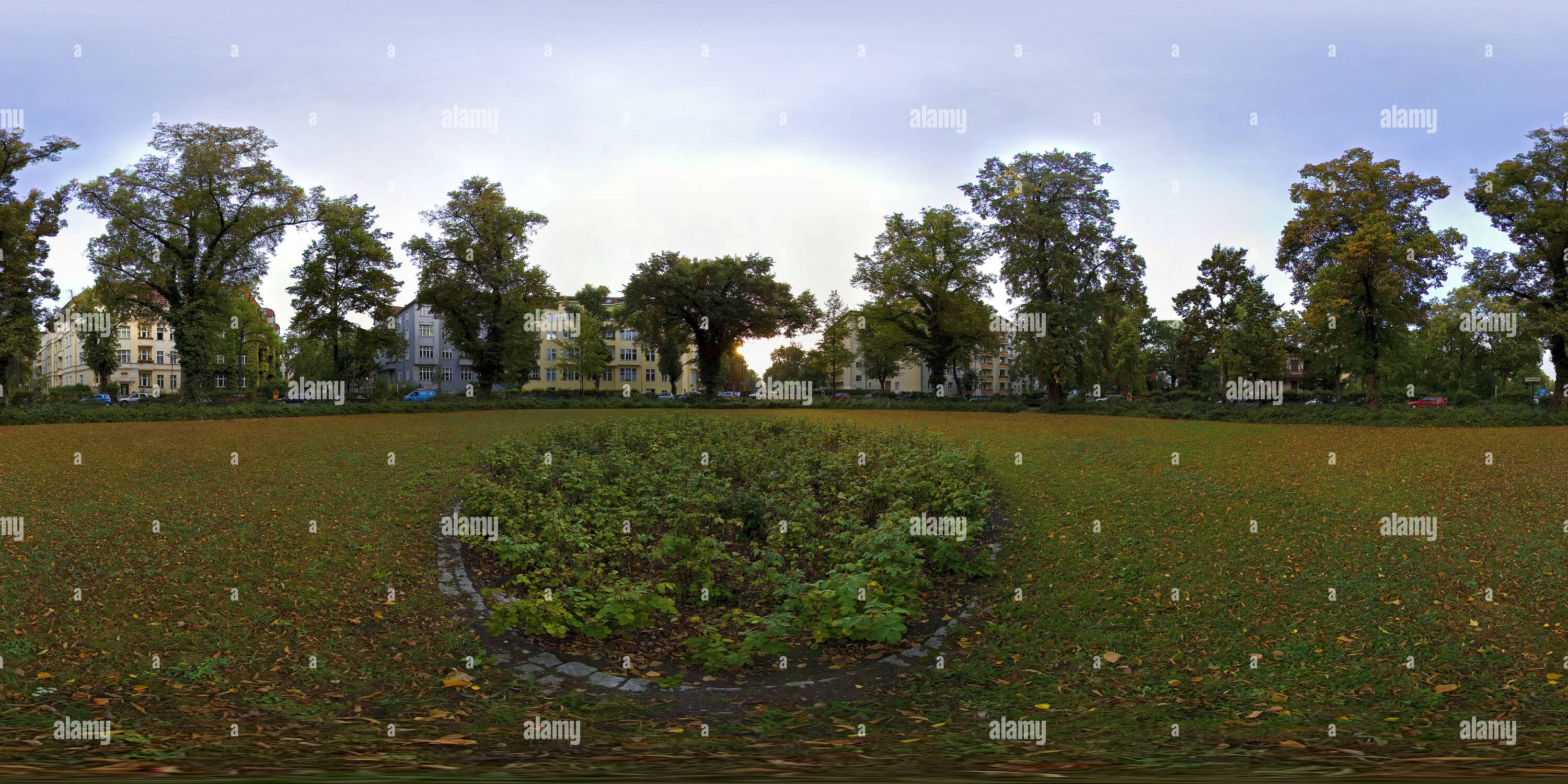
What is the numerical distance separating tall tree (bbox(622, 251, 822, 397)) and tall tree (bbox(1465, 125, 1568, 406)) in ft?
127

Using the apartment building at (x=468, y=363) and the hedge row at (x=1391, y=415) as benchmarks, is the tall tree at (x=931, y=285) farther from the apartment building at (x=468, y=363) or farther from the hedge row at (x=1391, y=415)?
the apartment building at (x=468, y=363)

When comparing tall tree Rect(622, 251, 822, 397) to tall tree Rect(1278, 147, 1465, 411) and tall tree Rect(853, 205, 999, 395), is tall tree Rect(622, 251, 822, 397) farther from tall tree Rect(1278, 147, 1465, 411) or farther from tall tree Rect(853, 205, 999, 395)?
tall tree Rect(1278, 147, 1465, 411)

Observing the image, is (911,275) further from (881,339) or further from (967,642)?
(967,642)

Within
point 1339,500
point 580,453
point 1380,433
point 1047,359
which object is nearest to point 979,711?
point 1339,500

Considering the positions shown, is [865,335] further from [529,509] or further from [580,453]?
[529,509]

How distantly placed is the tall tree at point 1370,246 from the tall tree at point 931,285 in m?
20.1

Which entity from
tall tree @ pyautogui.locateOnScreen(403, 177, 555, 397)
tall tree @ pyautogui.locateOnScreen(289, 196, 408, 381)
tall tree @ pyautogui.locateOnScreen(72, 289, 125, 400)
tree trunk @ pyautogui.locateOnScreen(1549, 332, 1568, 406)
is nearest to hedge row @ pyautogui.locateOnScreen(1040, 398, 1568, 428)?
tree trunk @ pyautogui.locateOnScreen(1549, 332, 1568, 406)

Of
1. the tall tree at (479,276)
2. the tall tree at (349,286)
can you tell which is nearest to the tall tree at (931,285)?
the tall tree at (479,276)

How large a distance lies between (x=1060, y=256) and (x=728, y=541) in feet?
133

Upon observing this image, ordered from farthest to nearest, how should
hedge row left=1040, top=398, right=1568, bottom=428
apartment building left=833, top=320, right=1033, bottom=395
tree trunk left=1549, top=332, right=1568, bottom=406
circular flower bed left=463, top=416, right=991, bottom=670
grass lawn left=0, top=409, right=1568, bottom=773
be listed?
apartment building left=833, top=320, right=1033, bottom=395 → tree trunk left=1549, top=332, right=1568, bottom=406 → hedge row left=1040, top=398, right=1568, bottom=428 → circular flower bed left=463, top=416, right=991, bottom=670 → grass lawn left=0, top=409, right=1568, bottom=773

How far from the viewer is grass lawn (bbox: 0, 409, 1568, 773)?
19.1ft

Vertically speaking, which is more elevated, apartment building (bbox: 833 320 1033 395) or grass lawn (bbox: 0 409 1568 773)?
apartment building (bbox: 833 320 1033 395)

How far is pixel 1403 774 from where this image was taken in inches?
196

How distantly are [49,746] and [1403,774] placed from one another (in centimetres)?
925
